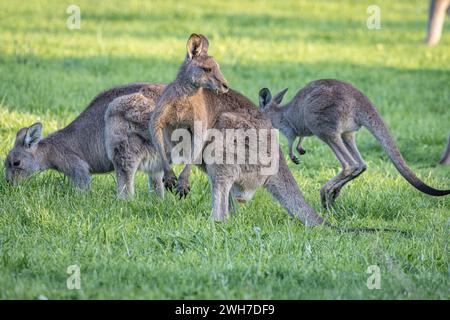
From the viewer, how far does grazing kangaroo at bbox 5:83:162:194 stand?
6.98 metres

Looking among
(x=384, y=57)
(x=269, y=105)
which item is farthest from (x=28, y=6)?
(x=269, y=105)

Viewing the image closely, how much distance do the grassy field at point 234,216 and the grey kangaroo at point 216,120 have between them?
0.20m

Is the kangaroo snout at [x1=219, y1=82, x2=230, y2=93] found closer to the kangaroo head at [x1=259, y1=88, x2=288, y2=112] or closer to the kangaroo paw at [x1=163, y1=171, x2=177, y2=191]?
the kangaroo paw at [x1=163, y1=171, x2=177, y2=191]

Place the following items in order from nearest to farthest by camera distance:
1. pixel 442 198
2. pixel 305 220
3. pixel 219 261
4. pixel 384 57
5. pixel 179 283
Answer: pixel 179 283 → pixel 219 261 → pixel 305 220 → pixel 442 198 → pixel 384 57

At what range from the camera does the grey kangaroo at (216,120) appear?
6047mm

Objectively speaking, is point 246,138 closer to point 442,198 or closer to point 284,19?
point 442,198

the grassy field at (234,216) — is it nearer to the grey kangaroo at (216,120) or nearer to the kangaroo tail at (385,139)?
the grey kangaroo at (216,120)

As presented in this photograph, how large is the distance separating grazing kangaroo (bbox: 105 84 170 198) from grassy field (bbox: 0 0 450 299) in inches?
9.9

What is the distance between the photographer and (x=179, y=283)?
475 cm

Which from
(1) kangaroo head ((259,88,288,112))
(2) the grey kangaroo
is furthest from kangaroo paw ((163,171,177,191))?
(1) kangaroo head ((259,88,288,112))

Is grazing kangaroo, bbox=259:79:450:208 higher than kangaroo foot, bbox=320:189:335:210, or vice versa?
grazing kangaroo, bbox=259:79:450:208

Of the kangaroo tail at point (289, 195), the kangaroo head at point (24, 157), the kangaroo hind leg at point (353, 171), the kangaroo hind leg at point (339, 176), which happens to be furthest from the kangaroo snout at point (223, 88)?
the kangaroo head at point (24, 157)

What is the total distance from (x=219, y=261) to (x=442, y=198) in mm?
2785
